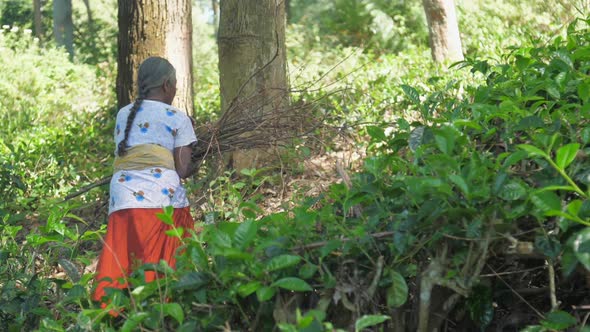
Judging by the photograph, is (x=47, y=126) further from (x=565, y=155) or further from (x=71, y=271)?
(x=565, y=155)

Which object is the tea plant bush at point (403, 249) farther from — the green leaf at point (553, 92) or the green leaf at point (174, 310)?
the green leaf at point (553, 92)

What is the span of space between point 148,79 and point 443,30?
321 inches

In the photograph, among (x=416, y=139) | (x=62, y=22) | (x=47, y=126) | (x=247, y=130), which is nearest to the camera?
(x=416, y=139)

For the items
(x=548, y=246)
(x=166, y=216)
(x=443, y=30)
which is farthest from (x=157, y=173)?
(x=443, y=30)

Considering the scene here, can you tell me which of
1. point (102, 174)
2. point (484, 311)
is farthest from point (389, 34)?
point (484, 311)

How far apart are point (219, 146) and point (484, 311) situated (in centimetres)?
288

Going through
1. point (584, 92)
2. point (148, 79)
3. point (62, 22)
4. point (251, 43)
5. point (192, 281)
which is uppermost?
point (62, 22)

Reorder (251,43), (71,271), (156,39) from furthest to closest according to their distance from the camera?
(251,43) < (156,39) < (71,271)

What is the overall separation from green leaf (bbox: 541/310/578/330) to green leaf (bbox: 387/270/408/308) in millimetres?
356

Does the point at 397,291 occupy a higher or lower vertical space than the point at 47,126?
lower

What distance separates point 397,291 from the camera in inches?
86.5

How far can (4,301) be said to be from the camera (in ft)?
11.6

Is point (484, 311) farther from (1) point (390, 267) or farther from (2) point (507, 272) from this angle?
(1) point (390, 267)

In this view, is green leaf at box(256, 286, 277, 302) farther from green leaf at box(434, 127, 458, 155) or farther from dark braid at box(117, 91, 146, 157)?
dark braid at box(117, 91, 146, 157)
